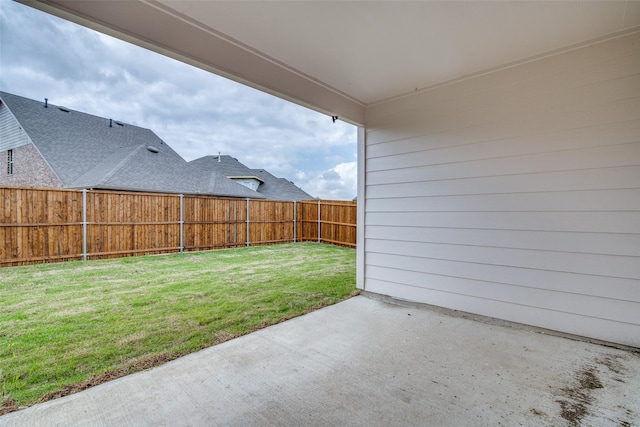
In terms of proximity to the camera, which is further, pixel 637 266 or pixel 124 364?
pixel 637 266

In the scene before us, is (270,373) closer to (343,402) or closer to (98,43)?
(343,402)

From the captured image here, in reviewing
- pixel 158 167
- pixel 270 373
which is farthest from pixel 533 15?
pixel 158 167

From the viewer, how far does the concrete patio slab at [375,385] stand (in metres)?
1.54

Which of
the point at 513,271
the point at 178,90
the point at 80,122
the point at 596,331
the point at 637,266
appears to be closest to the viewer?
the point at 637,266

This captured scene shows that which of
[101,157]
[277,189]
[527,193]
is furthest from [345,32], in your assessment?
[277,189]

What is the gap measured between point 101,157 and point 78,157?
1.98ft

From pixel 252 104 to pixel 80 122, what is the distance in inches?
277

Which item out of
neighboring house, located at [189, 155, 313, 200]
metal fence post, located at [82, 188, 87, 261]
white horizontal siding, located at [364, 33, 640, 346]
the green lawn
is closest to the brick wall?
metal fence post, located at [82, 188, 87, 261]

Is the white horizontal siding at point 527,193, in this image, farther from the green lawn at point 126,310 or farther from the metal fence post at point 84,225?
the metal fence post at point 84,225

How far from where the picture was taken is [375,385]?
1.85m

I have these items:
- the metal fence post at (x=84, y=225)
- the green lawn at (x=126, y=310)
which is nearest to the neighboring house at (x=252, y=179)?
the metal fence post at (x=84, y=225)

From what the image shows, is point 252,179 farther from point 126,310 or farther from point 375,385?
point 375,385

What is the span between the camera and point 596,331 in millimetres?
2400

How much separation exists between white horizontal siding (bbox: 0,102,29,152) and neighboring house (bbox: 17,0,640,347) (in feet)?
36.2
